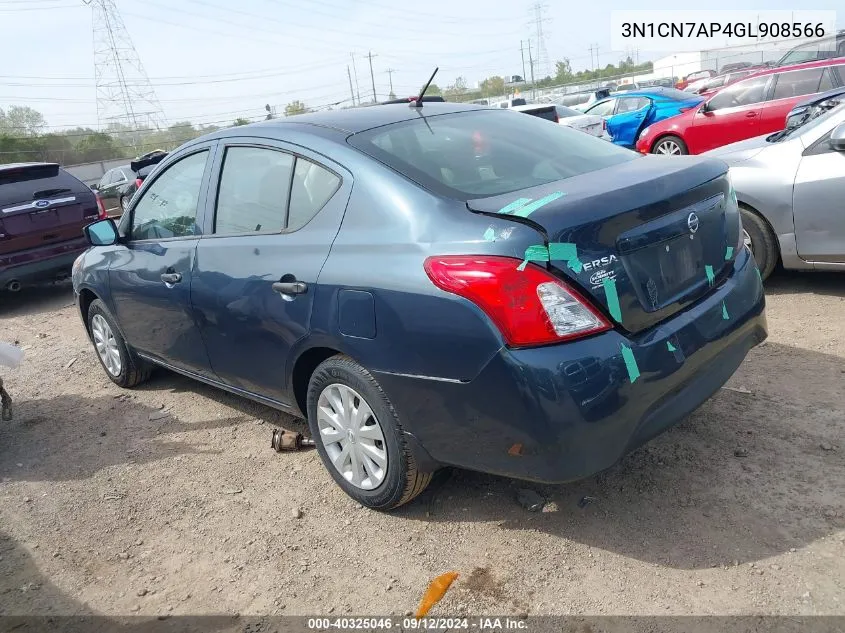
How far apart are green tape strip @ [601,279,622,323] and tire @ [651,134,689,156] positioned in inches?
374

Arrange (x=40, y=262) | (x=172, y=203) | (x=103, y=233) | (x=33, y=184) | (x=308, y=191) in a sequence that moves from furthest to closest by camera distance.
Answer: (x=33, y=184)
(x=40, y=262)
(x=103, y=233)
(x=172, y=203)
(x=308, y=191)

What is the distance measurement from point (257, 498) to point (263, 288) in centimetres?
104

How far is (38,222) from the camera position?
26.5 feet

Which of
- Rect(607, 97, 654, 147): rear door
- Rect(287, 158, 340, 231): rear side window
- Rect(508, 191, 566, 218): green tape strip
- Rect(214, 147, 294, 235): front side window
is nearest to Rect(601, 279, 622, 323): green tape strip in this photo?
Rect(508, 191, 566, 218): green tape strip

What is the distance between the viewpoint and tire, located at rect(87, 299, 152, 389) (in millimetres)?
4828

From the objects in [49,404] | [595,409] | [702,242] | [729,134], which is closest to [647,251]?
[702,242]

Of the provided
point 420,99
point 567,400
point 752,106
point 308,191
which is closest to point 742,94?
point 752,106

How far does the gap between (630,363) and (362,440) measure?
3.96ft

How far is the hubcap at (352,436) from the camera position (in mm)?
2934

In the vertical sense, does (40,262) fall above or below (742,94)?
below

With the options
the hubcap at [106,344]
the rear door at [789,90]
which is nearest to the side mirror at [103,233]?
the hubcap at [106,344]

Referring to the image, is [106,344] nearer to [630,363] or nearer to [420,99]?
[420,99]

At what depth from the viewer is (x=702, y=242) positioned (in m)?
2.77

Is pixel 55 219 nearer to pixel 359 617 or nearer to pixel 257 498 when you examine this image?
pixel 257 498
